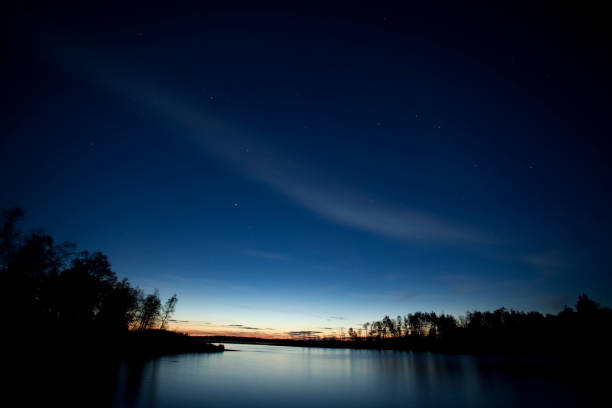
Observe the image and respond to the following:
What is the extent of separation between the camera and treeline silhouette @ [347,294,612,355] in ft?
289

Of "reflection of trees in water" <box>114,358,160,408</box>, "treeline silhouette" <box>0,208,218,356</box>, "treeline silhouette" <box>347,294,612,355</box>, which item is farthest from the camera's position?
"treeline silhouette" <box>347,294,612,355</box>

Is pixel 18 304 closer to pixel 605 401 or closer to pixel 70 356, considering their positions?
pixel 70 356

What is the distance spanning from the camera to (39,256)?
37.4m

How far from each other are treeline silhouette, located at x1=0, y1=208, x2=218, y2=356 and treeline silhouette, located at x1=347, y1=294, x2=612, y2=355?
12534 centimetres

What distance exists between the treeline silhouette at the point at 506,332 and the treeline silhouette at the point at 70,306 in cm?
12534

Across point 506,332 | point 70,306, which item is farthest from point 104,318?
point 506,332

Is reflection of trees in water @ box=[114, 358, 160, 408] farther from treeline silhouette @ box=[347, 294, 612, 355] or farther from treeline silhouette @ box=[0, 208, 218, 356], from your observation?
treeline silhouette @ box=[347, 294, 612, 355]

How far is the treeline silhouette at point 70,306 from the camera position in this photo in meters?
34.5

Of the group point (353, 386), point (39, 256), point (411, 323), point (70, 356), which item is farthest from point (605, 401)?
point (411, 323)

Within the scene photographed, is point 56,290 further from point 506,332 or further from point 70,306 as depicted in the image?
point 506,332

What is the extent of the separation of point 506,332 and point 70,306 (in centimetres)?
16149

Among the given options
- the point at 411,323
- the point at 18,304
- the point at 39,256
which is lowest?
the point at 411,323

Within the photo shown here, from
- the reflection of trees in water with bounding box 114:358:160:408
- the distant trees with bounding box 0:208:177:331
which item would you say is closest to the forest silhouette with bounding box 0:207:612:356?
the distant trees with bounding box 0:208:177:331

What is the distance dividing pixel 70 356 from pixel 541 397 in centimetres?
6195
